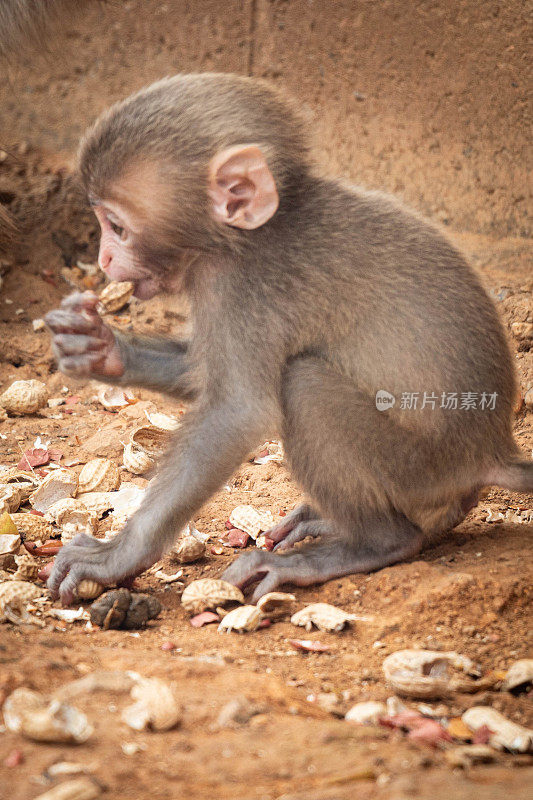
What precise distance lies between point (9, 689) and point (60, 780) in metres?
0.49

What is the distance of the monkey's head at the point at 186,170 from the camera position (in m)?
3.53

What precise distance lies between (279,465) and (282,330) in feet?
5.26

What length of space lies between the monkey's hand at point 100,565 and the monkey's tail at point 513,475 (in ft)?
5.10

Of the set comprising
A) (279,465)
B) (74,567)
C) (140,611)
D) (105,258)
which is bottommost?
(140,611)

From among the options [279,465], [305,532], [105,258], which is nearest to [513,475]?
[305,532]

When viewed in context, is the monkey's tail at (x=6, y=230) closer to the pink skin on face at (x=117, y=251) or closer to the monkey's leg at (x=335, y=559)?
the pink skin on face at (x=117, y=251)

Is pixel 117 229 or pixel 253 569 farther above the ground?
pixel 117 229

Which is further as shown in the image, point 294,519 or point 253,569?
point 294,519

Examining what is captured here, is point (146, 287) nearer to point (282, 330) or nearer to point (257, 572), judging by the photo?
point (282, 330)

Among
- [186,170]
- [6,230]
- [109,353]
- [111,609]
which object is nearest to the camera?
[111,609]

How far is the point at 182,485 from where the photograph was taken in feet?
11.8

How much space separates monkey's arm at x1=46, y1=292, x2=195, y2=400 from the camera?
371 centimetres

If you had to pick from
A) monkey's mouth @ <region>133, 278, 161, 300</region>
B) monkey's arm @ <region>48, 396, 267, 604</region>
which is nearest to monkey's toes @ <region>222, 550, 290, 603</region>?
monkey's arm @ <region>48, 396, 267, 604</region>

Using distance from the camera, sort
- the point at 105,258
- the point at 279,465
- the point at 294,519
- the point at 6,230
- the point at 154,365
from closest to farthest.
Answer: the point at 105,258, the point at 154,365, the point at 294,519, the point at 279,465, the point at 6,230
